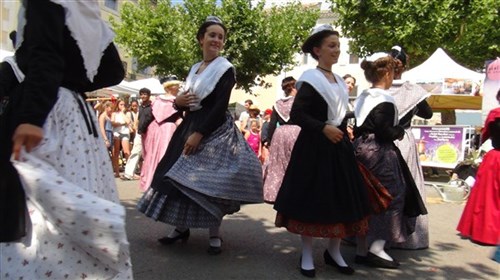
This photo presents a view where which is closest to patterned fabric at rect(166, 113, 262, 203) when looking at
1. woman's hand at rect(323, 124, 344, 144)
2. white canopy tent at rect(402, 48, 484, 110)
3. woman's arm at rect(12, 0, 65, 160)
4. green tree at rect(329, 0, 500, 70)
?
woman's hand at rect(323, 124, 344, 144)

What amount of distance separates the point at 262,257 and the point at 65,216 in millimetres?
2479

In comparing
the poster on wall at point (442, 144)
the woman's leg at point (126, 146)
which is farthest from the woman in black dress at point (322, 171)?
the poster on wall at point (442, 144)

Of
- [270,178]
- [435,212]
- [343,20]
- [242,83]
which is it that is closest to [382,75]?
[270,178]

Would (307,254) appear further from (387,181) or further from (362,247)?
(387,181)

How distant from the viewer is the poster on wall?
35.3 ft

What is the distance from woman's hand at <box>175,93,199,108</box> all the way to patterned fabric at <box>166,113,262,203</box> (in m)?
0.29

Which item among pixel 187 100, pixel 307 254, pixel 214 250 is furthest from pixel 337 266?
pixel 187 100

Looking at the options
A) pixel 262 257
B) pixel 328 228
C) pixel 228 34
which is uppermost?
pixel 228 34

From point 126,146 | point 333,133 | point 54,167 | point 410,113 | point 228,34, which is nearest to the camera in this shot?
point 54,167

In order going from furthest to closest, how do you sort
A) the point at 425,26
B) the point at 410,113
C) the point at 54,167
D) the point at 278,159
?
the point at 425,26 → the point at 278,159 → the point at 410,113 → the point at 54,167

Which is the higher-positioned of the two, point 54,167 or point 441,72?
point 441,72

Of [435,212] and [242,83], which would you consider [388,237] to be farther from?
[242,83]

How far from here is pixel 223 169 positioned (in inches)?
148

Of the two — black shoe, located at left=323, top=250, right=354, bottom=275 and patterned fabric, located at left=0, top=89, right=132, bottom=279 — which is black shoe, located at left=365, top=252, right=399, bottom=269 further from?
patterned fabric, located at left=0, top=89, right=132, bottom=279
